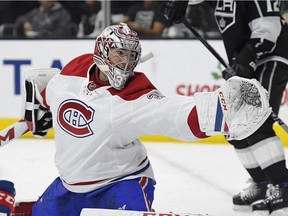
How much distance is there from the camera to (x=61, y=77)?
2.87m

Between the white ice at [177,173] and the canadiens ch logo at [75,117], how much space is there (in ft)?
3.67

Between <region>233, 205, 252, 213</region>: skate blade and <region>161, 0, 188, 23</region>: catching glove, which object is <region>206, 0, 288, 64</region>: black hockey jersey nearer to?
<region>161, 0, 188, 23</region>: catching glove

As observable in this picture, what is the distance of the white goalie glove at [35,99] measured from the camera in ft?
9.78

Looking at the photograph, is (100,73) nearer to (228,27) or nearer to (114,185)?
(114,185)

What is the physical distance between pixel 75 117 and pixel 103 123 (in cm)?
12

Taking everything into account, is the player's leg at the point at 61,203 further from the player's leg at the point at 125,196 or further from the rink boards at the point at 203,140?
the rink boards at the point at 203,140

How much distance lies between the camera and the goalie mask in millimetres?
2686

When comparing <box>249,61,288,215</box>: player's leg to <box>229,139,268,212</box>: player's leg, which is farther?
<box>229,139,268,212</box>: player's leg

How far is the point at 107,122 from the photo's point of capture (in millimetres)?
2641

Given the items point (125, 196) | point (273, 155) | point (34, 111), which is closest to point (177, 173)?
point (273, 155)

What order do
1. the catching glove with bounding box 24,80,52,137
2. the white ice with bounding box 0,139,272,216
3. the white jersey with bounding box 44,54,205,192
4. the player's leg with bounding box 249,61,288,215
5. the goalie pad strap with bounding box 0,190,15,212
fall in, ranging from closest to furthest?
the white jersey with bounding box 44,54,205,192, the goalie pad strap with bounding box 0,190,15,212, the catching glove with bounding box 24,80,52,137, the player's leg with bounding box 249,61,288,215, the white ice with bounding box 0,139,272,216

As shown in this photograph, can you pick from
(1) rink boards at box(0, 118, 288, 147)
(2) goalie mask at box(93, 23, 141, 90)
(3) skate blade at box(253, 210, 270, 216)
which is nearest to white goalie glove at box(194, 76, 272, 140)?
(2) goalie mask at box(93, 23, 141, 90)

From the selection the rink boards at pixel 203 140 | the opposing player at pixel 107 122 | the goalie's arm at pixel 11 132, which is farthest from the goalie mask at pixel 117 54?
the rink boards at pixel 203 140

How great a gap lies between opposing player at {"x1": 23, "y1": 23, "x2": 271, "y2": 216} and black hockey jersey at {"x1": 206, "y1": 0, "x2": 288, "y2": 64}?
987mm
